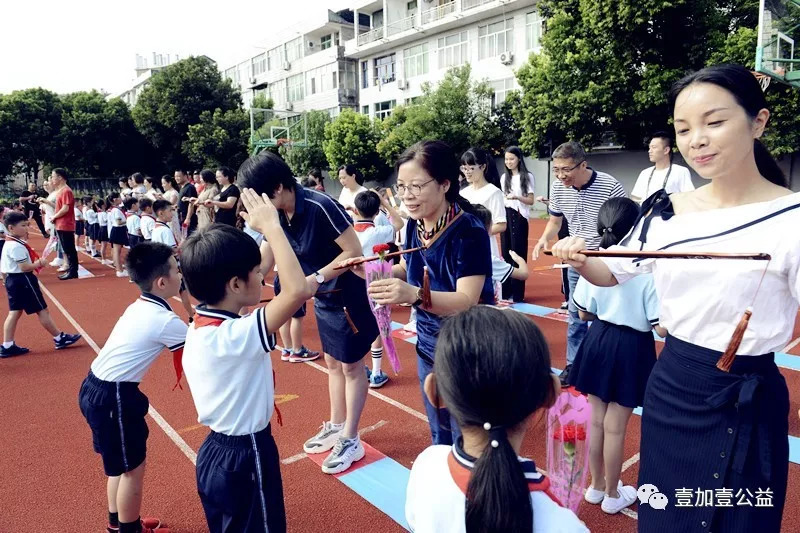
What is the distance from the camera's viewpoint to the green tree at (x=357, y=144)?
24734mm

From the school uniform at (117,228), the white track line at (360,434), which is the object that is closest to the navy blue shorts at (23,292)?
the white track line at (360,434)

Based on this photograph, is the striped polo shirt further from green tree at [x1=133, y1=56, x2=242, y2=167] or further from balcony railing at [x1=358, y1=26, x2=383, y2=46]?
green tree at [x1=133, y1=56, x2=242, y2=167]

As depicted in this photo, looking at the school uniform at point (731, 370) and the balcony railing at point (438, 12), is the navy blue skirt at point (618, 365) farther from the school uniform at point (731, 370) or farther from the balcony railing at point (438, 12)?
the balcony railing at point (438, 12)

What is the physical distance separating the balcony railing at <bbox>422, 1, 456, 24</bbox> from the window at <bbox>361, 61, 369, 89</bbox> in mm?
5307

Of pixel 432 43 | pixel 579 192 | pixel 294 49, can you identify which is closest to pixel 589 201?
pixel 579 192

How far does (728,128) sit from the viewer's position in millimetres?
1457

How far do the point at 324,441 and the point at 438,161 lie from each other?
6.65ft

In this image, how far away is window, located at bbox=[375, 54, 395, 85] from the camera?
28948 mm

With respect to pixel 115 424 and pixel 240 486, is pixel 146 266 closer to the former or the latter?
pixel 115 424

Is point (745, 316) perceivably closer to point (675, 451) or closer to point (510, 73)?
point (675, 451)

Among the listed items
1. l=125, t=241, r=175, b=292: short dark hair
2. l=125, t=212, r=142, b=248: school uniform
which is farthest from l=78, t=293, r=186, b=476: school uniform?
l=125, t=212, r=142, b=248: school uniform

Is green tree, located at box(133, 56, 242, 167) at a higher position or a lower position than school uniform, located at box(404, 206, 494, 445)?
higher

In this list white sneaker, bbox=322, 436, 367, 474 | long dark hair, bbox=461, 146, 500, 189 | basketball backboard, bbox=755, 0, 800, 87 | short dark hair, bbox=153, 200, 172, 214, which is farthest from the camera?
basketball backboard, bbox=755, 0, 800, 87

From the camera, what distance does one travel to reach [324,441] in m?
3.33
